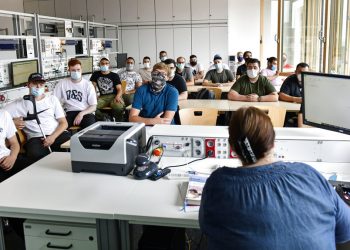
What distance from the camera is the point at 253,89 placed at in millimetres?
4941

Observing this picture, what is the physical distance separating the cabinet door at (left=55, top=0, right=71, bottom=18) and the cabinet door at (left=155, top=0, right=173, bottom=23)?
2.49 meters

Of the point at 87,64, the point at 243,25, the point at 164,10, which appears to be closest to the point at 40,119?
the point at 87,64

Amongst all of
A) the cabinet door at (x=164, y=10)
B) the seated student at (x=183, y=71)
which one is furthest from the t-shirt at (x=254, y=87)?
the cabinet door at (x=164, y=10)

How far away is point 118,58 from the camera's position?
9.27m

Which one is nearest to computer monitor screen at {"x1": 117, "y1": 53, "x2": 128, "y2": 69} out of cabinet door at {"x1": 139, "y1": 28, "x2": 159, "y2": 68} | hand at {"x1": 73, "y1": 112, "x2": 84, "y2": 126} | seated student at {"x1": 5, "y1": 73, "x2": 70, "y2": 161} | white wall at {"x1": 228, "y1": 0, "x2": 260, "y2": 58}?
cabinet door at {"x1": 139, "y1": 28, "x2": 159, "y2": 68}

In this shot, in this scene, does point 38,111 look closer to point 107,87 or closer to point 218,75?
point 107,87

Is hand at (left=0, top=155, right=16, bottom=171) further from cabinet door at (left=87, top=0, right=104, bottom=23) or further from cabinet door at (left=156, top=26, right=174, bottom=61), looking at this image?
cabinet door at (left=87, top=0, right=104, bottom=23)

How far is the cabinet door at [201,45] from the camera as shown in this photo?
9.76 m

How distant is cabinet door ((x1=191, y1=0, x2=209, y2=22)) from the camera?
9.59 metres

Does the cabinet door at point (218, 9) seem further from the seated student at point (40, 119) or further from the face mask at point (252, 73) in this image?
the seated student at point (40, 119)

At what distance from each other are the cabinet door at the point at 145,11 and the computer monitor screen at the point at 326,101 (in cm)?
805

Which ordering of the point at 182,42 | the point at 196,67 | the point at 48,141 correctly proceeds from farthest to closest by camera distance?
the point at 182,42, the point at 196,67, the point at 48,141

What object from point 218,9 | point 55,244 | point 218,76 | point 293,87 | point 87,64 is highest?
point 218,9

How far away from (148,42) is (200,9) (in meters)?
1.63
